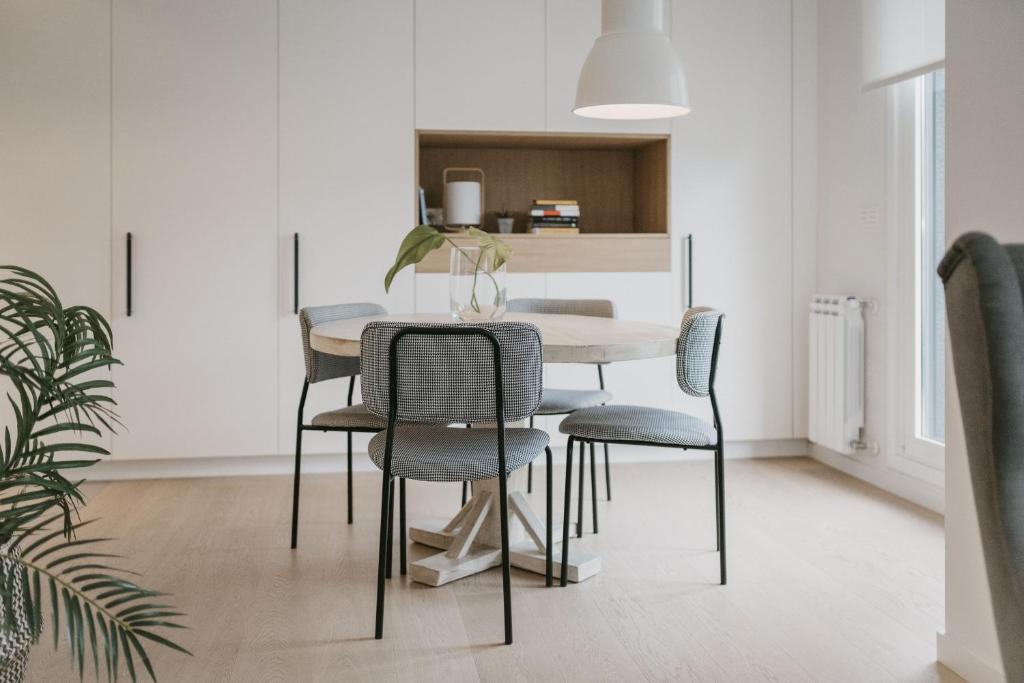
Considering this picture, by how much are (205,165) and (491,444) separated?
7.78 ft

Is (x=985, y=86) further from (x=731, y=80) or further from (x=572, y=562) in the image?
(x=731, y=80)

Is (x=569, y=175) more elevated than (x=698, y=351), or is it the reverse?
(x=569, y=175)

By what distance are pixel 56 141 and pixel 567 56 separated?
7.48ft

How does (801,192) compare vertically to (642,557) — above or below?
above

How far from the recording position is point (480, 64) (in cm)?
445

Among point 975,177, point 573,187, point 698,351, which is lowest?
point 698,351

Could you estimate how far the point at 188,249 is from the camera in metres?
4.30

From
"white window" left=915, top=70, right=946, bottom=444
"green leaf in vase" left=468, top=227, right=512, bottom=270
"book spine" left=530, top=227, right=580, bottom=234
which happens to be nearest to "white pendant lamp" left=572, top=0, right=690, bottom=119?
"green leaf in vase" left=468, top=227, right=512, bottom=270

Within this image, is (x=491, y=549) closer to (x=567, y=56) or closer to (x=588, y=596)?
(x=588, y=596)

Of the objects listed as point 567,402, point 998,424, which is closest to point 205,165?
point 567,402

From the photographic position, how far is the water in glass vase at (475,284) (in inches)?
117

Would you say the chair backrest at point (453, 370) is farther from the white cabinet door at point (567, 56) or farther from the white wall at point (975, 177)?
the white cabinet door at point (567, 56)

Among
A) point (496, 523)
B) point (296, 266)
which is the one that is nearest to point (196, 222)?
point (296, 266)

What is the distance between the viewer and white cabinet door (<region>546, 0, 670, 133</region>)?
449cm
